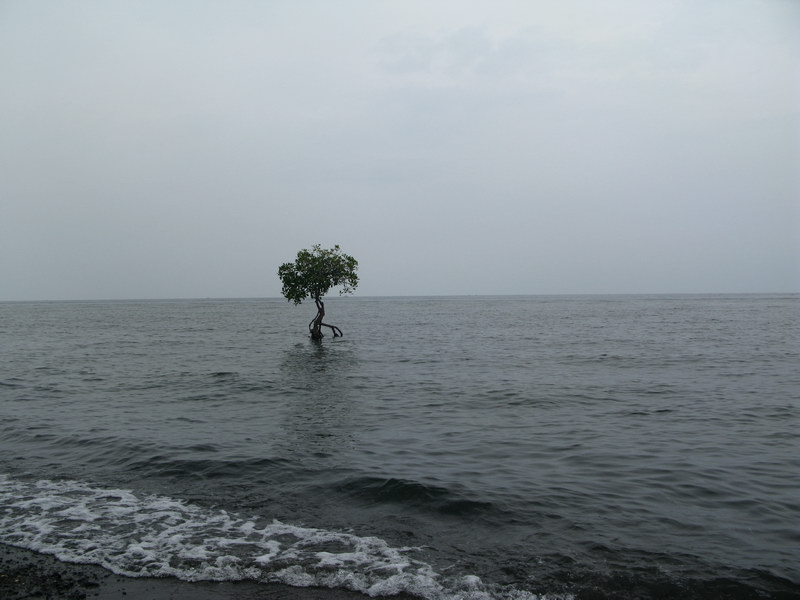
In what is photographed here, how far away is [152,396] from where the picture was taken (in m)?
25.1

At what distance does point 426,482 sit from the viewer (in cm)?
1266

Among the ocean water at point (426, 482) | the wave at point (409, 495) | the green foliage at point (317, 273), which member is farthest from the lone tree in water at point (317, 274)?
the wave at point (409, 495)

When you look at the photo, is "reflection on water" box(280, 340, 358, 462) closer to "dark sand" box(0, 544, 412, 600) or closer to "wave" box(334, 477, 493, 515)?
"wave" box(334, 477, 493, 515)

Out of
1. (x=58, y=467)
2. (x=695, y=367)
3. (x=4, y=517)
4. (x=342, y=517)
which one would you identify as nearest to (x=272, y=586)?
(x=342, y=517)

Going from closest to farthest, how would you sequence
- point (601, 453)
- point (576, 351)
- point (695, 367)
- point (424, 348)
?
point (601, 453), point (695, 367), point (576, 351), point (424, 348)

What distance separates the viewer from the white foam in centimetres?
828

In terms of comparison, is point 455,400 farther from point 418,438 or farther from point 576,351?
point 576,351

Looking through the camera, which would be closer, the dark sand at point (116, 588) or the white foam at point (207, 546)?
the dark sand at point (116, 588)

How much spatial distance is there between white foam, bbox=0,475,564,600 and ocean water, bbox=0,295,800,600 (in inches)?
1.6

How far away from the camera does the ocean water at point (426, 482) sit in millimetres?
8742

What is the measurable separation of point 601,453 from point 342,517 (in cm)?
779

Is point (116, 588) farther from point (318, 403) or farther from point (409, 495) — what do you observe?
→ point (318, 403)

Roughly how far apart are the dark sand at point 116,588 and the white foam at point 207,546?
19 cm

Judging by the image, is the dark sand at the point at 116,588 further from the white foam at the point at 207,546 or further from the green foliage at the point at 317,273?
the green foliage at the point at 317,273
